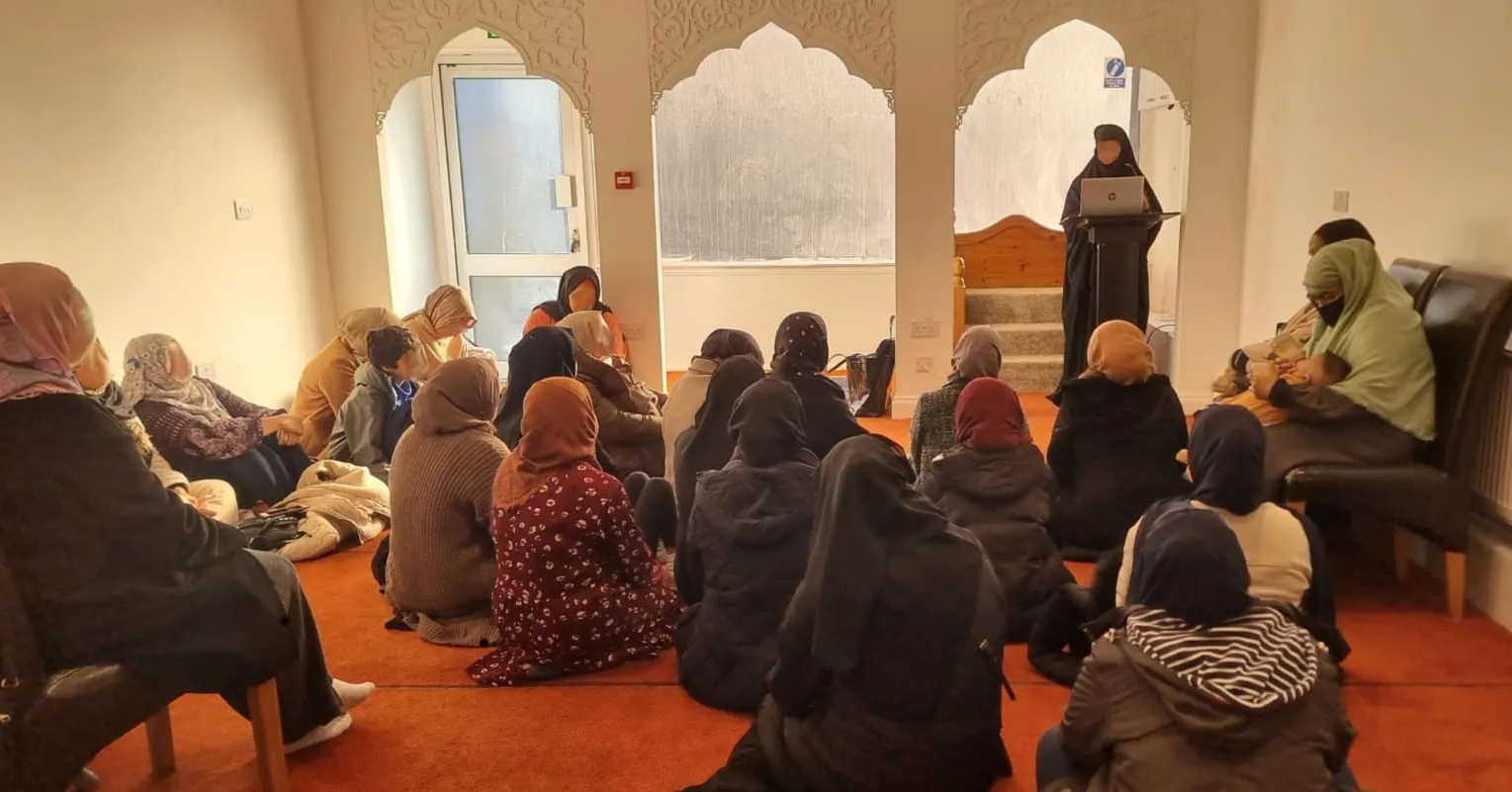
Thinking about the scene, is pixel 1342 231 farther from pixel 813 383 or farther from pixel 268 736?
pixel 268 736

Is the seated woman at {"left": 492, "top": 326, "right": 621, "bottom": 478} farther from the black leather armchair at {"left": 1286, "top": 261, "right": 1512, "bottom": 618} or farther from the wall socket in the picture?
the wall socket

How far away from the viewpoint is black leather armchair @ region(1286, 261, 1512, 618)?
3.29 m

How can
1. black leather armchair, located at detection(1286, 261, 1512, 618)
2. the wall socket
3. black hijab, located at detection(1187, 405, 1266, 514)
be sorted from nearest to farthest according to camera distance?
black hijab, located at detection(1187, 405, 1266, 514) < black leather armchair, located at detection(1286, 261, 1512, 618) < the wall socket

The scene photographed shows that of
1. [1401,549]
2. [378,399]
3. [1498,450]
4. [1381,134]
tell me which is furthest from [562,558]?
[1381,134]

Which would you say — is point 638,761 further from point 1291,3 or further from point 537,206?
point 537,206

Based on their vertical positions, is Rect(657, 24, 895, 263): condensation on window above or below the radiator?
above

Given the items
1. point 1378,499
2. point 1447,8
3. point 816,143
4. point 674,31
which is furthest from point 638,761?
point 816,143

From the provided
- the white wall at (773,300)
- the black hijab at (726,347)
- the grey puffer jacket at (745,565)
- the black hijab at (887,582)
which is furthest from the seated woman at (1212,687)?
the white wall at (773,300)

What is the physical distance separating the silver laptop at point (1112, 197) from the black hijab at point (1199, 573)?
144 inches

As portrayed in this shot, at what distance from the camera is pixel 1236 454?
225 cm

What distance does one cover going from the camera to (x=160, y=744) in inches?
104

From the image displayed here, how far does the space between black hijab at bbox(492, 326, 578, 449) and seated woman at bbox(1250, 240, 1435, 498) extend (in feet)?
8.04

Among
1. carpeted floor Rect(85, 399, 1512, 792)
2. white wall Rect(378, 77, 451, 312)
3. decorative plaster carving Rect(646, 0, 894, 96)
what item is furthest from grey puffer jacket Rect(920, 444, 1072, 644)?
white wall Rect(378, 77, 451, 312)

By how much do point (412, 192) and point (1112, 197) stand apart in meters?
4.49
